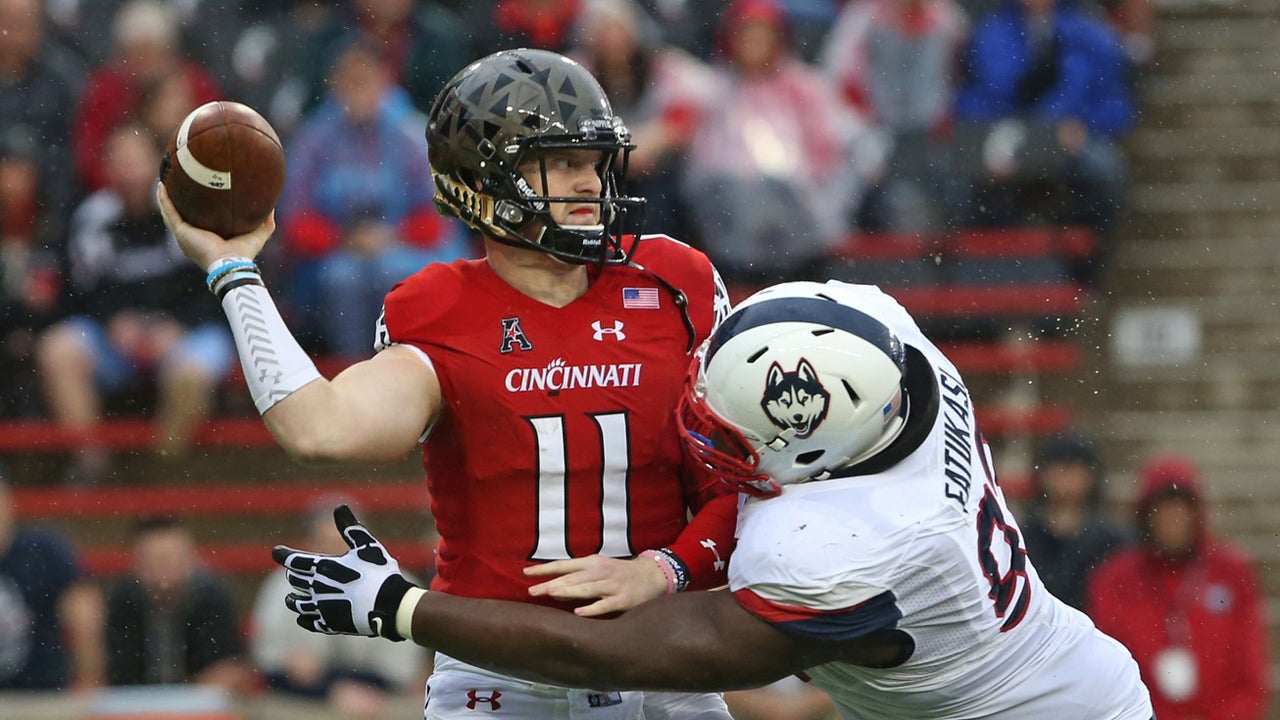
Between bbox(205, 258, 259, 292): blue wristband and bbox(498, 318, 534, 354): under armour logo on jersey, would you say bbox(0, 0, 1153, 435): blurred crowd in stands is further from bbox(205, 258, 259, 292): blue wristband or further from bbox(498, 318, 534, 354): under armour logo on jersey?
bbox(205, 258, 259, 292): blue wristband

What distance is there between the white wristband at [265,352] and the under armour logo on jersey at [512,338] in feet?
1.35

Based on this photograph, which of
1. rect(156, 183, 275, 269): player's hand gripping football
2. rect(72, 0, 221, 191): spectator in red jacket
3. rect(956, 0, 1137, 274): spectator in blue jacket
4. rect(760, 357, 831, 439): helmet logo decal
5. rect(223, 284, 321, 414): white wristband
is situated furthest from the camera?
rect(956, 0, 1137, 274): spectator in blue jacket

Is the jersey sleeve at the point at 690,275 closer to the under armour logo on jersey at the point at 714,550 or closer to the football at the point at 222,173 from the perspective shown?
the under armour logo on jersey at the point at 714,550

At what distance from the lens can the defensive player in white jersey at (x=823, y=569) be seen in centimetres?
317

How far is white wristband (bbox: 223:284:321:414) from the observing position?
10.8 ft

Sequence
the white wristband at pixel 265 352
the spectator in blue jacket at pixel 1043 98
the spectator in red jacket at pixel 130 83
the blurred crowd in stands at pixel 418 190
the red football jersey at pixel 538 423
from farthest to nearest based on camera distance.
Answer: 1. the spectator in blue jacket at pixel 1043 98
2. the spectator in red jacket at pixel 130 83
3. the blurred crowd in stands at pixel 418 190
4. the red football jersey at pixel 538 423
5. the white wristband at pixel 265 352

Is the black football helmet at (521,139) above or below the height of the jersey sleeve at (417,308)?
above

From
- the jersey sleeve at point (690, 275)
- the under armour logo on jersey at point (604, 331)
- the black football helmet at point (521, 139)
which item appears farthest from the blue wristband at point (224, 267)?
the jersey sleeve at point (690, 275)

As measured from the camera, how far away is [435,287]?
3629 millimetres

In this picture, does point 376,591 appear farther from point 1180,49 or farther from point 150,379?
point 1180,49

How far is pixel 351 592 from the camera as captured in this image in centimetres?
334

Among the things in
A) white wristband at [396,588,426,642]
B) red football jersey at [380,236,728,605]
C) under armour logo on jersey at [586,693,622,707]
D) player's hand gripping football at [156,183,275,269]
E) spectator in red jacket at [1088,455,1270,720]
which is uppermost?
player's hand gripping football at [156,183,275,269]

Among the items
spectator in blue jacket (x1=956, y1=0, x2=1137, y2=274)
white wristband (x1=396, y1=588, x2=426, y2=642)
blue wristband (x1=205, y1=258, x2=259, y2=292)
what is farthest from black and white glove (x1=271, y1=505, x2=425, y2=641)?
spectator in blue jacket (x1=956, y1=0, x2=1137, y2=274)

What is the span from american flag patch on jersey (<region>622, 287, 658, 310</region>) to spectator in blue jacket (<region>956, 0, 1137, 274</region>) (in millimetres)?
5251
